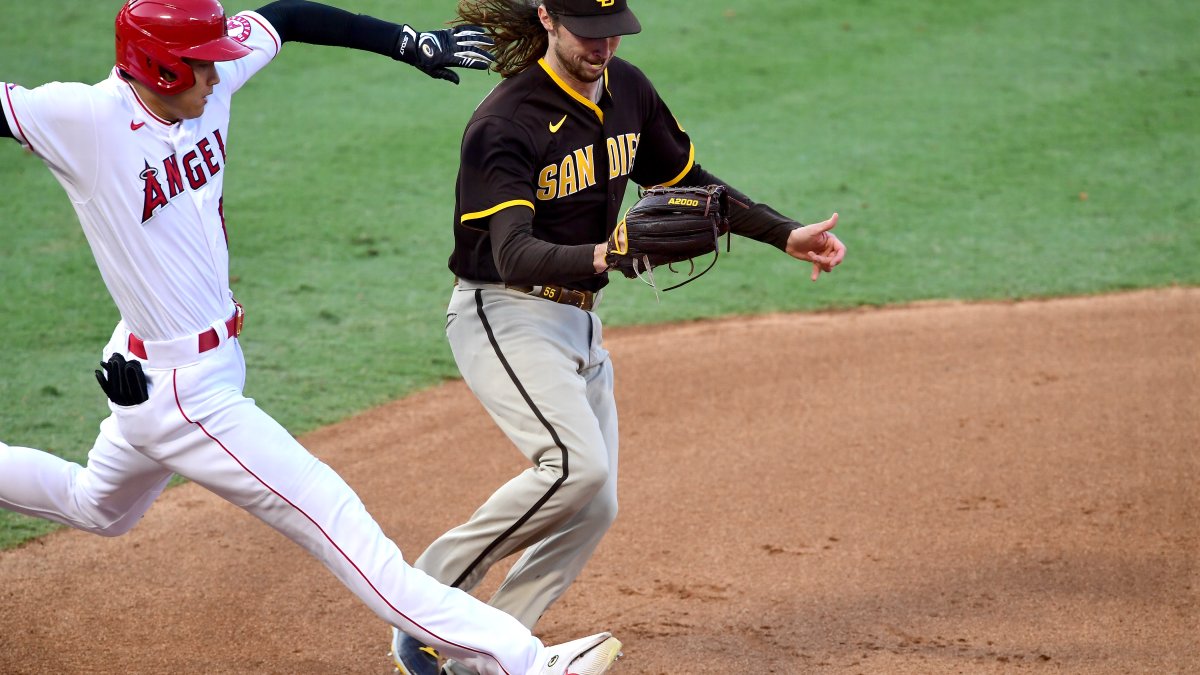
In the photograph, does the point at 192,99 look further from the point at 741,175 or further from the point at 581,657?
the point at 741,175

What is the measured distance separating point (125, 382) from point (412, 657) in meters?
1.10

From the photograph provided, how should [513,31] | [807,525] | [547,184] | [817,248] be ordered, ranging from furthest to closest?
[807,525]
[513,31]
[817,248]
[547,184]

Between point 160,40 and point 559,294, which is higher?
point 160,40

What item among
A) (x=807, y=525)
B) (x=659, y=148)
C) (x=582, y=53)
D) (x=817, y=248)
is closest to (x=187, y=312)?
(x=582, y=53)

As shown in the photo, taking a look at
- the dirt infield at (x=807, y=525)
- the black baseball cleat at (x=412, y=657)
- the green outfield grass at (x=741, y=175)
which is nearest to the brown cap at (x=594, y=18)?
the black baseball cleat at (x=412, y=657)

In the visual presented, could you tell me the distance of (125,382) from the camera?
3107mm

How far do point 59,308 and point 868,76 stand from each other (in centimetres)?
626

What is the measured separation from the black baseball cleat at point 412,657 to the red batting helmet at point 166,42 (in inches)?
62.7

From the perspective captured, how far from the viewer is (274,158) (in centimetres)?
880

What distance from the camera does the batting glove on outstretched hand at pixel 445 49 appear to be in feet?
12.4

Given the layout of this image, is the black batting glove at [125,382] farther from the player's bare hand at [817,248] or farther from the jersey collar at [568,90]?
the player's bare hand at [817,248]

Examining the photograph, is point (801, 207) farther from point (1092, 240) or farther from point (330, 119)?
point (330, 119)

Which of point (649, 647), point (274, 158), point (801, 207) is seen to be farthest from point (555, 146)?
point (274, 158)

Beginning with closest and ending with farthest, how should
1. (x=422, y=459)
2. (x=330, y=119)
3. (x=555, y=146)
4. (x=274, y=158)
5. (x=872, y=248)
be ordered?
(x=555, y=146)
(x=422, y=459)
(x=872, y=248)
(x=274, y=158)
(x=330, y=119)
